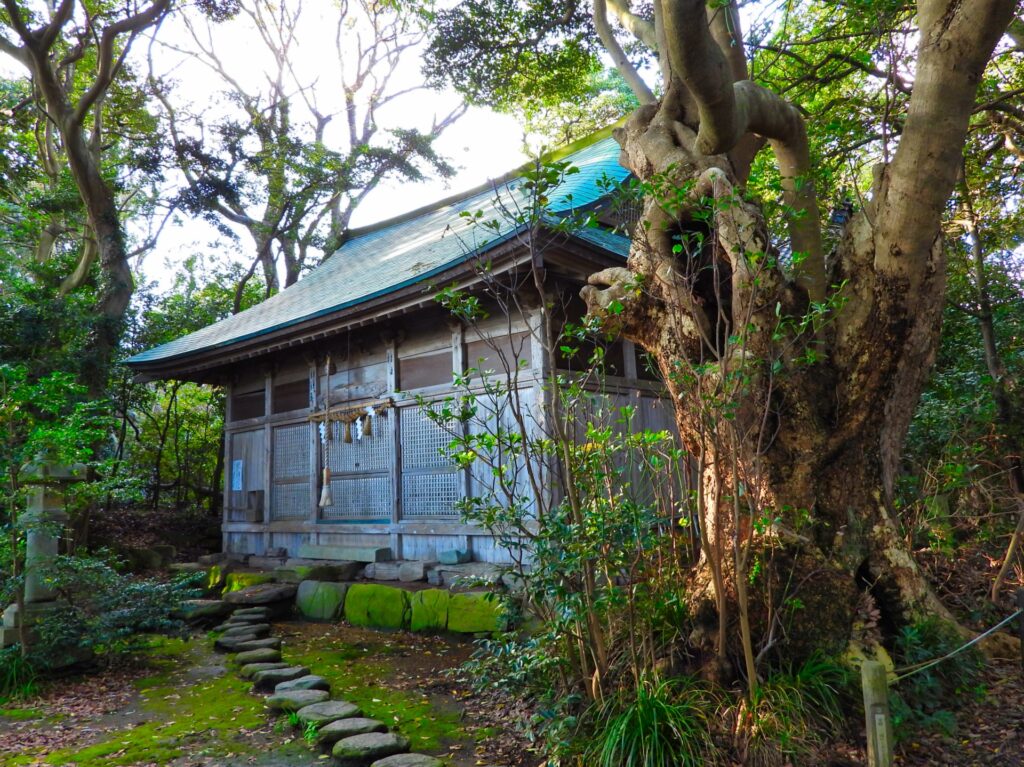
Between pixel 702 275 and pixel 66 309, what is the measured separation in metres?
12.4

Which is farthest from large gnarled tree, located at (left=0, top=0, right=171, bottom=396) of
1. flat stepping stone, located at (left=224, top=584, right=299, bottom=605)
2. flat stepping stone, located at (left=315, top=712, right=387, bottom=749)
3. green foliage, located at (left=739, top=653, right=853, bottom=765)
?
green foliage, located at (left=739, top=653, right=853, bottom=765)

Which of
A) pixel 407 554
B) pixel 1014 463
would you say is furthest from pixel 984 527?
pixel 407 554

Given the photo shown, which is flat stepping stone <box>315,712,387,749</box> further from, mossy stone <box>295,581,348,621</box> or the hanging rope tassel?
the hanging rope tassel

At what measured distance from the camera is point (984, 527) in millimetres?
6453

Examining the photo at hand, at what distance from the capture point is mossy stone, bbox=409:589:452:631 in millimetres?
7836

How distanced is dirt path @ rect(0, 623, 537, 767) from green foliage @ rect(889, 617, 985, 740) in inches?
93.7

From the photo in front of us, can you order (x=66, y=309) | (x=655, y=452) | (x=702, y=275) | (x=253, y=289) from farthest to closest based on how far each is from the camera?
(x=253, y=289), (x=66, y=309), (x=702, y=275), (x=655, y=452)

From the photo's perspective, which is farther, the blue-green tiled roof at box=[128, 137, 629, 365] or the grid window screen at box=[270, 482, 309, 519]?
the grid window screen at box=[270, 482, 309, 519]

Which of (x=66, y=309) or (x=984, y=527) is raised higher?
(x=66, y=309)

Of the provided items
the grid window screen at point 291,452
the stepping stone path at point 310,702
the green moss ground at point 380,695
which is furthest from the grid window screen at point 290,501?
the green moss ground at point 380,695

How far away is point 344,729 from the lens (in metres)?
Result: 4.77

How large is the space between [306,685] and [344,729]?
1.27 metres

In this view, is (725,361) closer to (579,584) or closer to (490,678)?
(579,584)

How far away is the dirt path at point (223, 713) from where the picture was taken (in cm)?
471
